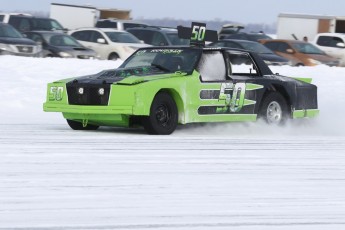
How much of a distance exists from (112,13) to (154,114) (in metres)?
41.3

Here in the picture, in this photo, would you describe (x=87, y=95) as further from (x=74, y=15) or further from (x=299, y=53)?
(x=74, y=15)

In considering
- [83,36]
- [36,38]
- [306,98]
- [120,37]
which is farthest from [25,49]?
[306,98]

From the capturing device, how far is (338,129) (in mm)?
16188

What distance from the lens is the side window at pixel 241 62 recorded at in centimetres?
1505

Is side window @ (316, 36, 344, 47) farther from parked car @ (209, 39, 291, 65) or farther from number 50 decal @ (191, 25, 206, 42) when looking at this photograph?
number 50 decal @ (191, 25, 206, 42)

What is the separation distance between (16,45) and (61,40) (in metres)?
2.53

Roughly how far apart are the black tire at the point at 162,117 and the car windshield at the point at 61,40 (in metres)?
18.5

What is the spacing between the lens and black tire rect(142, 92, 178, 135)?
13.4 m

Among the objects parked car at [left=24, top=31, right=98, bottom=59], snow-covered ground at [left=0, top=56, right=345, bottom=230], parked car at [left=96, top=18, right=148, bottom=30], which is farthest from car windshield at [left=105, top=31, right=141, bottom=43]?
snow-covered ground at [left=0, top=56, right=345, bottom=230]

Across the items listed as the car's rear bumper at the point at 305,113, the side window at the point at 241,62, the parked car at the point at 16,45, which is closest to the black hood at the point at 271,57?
the parked car at the point at 16,45

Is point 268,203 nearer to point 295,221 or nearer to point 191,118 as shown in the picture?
point 295,221

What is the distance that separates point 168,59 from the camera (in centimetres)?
1448

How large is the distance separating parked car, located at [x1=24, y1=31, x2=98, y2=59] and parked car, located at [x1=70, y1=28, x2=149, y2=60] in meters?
0.94

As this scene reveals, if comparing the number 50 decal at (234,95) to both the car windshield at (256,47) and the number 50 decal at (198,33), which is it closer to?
the number 50 decal at (198,33)
